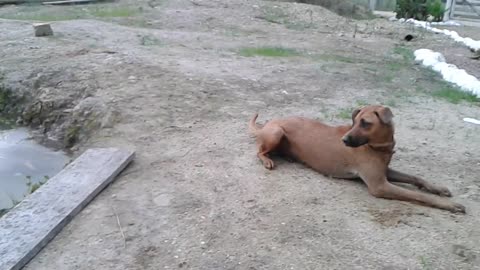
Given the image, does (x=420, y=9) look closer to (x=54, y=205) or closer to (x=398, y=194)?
(x=398, y=194)

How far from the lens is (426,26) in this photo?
1372cm

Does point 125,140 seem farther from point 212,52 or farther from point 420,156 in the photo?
point 212,52

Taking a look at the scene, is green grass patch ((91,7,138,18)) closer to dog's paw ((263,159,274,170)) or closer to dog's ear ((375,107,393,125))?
dog's paw ((263,159,274,170))

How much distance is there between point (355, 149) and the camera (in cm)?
426

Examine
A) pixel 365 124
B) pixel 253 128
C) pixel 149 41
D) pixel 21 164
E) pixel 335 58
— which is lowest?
pixel 21 164

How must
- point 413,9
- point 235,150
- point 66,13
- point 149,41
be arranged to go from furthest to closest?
point 413,9 < point 66,13 < point 149,41 < point 235,150

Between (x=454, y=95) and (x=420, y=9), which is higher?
(x=454, y=95)

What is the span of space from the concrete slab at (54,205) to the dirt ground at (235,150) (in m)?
0.07

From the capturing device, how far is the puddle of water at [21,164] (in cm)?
482

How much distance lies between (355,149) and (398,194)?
0.44 m

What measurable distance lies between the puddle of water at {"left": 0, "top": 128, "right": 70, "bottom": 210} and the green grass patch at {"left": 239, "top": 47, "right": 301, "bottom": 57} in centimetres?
376

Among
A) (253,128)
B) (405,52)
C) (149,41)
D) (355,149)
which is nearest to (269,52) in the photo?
(149,41)

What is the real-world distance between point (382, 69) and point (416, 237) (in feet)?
16.6

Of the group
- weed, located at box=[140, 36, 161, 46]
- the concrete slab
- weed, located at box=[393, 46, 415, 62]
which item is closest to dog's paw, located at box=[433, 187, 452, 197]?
the concrete slab
